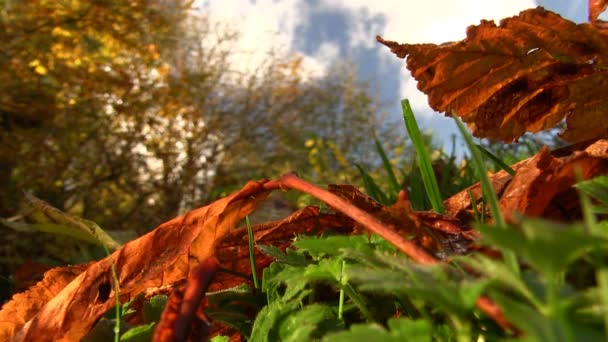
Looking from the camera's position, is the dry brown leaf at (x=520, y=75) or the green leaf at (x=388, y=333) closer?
the green leaf at (x=388, y=333)

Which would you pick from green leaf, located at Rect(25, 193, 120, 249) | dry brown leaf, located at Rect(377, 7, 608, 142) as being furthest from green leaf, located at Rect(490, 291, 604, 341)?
green leaf, located at Rect(25, 193, 120, 249)

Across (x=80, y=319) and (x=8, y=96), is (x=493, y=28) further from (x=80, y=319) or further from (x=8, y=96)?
(x=8, y=96)

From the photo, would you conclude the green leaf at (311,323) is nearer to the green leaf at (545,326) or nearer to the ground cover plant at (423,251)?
the ground cover plant at (423,251)

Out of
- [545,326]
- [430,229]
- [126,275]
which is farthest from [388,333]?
[126,275]

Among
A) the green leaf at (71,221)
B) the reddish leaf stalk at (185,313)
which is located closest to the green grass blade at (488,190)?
the reddish leaf stalk at (185,313)

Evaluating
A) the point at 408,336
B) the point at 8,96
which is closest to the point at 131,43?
the point at 8,96

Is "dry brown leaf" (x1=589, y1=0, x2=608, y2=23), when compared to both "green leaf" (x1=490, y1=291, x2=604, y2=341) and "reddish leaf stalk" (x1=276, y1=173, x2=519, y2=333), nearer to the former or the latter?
"reddish leaf stalk" (x1=276, y1=173, x2=519, y2=333)

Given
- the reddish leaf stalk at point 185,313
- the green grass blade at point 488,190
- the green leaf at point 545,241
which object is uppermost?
the green grass blade at point 488,190
